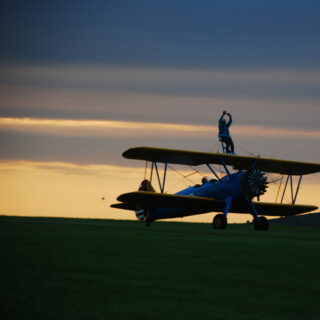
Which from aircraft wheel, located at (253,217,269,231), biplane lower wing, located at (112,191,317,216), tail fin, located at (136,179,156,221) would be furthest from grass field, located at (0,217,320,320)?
tail fin, located at (136,179,156,221)

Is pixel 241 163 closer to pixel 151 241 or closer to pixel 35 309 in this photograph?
pixel 151 241

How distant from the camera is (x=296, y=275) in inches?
542

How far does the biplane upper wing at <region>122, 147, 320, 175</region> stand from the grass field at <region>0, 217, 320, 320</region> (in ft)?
52.5

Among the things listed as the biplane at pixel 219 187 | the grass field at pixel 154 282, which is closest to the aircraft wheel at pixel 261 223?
the biplane at pixel 219 187

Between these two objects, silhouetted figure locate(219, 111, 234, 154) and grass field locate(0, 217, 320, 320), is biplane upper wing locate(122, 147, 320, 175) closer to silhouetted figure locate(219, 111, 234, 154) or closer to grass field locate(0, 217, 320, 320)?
silhouetted figure locate(219, 111, 234, 154)

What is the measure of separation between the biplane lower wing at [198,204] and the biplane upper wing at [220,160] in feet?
5.66

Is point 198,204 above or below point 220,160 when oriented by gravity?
below

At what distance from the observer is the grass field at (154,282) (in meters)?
9.62

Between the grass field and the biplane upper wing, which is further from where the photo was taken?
the biplane upper wing

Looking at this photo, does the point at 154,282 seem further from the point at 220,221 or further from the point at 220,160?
the point at 220,160

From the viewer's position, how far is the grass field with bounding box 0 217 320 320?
9.62 metres

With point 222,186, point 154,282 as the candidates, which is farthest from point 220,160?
point 154,282

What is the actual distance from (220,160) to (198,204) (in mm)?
2335

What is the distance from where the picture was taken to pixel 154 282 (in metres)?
12.1
